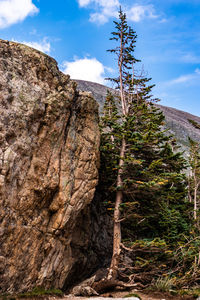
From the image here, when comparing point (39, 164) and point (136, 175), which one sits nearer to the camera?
point (39, 164)

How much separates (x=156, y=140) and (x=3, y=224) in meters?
8.91

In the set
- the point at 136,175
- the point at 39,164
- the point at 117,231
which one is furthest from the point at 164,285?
the point at 39,164

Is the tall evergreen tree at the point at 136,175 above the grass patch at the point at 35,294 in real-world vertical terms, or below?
above

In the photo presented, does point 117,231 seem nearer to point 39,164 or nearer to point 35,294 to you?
point 35,294

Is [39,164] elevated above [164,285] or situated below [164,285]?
above

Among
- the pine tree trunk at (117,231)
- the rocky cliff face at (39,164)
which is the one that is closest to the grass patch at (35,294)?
the rocky cliff face at (39,164)

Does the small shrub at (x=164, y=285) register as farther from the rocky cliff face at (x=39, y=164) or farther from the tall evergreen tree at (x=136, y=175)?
the rocky cliff face at (x=39, y=164)

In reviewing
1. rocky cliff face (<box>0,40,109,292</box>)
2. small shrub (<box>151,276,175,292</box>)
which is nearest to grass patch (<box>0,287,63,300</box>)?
rocky cliff face (<box>0,40,109,292</box>)

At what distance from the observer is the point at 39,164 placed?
31.2ft

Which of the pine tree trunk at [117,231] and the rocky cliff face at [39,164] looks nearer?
the rocky cliff face at [39,164]

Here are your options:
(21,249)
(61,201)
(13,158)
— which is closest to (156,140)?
(61,201)

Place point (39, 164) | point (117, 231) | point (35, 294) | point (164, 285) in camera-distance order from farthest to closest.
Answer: point (117, 231)
point (164, 285)
point (39, 164)
point (35, 294)

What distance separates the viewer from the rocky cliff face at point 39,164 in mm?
8414

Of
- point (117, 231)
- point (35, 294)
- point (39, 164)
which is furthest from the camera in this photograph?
point (117, 231)
